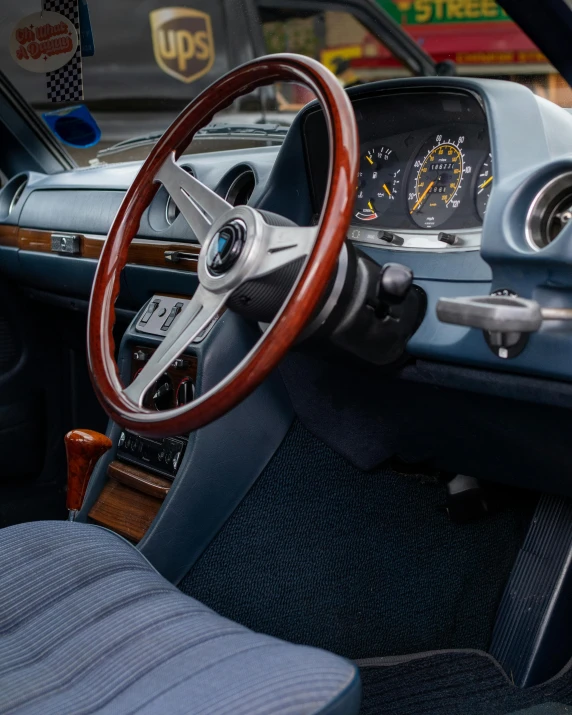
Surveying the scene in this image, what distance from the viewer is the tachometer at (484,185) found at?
1.21 metres

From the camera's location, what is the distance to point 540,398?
1149 mm

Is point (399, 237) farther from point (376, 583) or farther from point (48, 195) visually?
point (48, 195)

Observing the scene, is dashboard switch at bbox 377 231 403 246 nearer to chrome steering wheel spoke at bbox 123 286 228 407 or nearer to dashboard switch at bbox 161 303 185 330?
chrome steering wheel spoke at bbox 123 286 228 407

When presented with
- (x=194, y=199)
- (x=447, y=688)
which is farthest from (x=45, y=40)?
(x=447, y=688)

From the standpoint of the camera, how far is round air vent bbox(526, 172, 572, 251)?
3.51 ft

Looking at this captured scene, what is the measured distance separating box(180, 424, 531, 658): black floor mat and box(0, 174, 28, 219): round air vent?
1.23 metres

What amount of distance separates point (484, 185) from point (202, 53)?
96 cm

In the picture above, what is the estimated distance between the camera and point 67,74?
66.2 inches

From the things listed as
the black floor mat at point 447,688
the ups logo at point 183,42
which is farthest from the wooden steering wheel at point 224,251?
the black floor mat at point 447,688

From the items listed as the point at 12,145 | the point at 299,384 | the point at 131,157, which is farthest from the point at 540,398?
the point at 12,145

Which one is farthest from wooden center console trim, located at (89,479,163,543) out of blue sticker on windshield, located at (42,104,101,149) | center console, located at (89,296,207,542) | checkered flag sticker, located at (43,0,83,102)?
blue sticker on windshield, located at (42,104,101,149)

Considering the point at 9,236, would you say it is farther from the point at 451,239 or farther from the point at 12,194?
the point at 451,239

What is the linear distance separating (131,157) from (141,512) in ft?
3.72

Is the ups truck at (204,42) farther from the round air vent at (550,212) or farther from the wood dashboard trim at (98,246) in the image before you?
the round air vent at (550,212)
